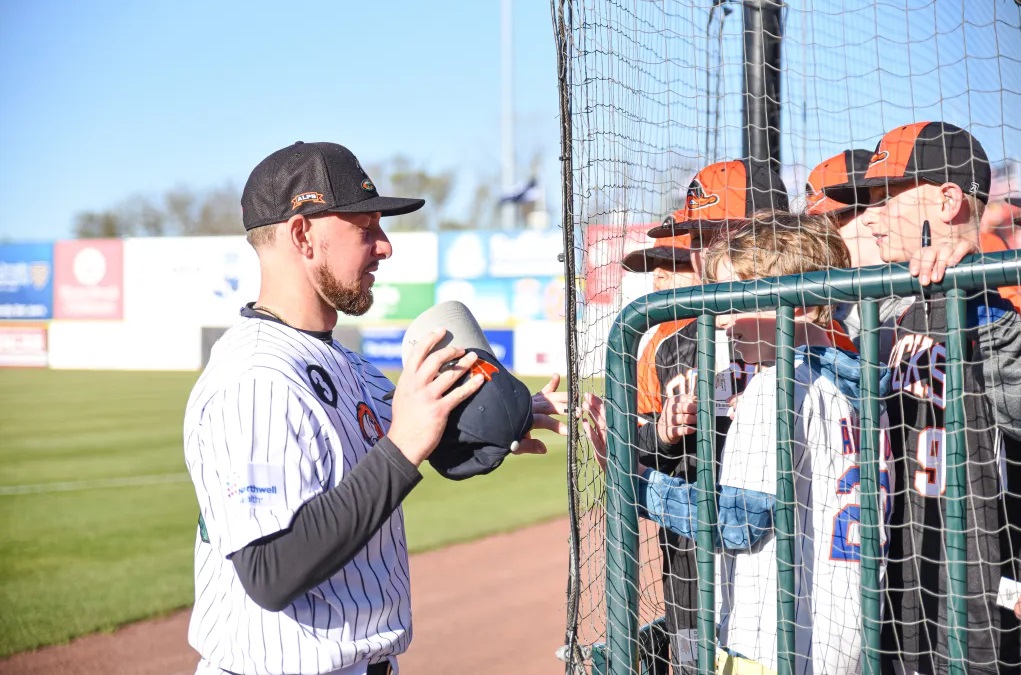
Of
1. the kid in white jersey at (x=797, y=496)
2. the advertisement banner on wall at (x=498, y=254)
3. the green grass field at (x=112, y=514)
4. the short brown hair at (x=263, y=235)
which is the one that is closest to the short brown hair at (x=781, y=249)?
the kid in white jersey at (x=797, y=496)

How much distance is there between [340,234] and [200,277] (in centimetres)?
2698

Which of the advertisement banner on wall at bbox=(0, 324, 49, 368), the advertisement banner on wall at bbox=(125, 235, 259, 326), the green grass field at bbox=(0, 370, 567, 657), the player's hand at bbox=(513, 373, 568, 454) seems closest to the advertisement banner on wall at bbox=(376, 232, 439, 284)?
the advertisement banner on wall at bbox=(125, 235, 259, 326)

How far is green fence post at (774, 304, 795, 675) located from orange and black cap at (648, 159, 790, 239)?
0.80 metres

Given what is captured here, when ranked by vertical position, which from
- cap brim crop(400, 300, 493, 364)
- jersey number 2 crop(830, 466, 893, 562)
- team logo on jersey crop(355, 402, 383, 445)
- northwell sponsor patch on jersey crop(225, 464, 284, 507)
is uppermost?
cap brim crop(400, 300, 493, 364)

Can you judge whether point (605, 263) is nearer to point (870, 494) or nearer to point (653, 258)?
point (653, 258)

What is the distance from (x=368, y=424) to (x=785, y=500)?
3.30 feet

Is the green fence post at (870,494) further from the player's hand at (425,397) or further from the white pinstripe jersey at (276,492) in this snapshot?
the white pinstripe jersey at (276,492)

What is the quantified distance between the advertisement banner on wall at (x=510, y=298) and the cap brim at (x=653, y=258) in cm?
2027

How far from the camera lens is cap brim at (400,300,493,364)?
2146 millimetres

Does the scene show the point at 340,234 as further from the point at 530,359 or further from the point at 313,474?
the point at 530,359

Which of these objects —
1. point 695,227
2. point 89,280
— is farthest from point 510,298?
point 695,227

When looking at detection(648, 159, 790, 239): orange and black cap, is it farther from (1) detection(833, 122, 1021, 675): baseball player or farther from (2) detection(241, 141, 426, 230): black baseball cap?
(2) detection(241, 141, 426, 230): black baseball cap

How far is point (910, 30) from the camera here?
279 centimetres

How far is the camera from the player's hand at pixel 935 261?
1.89 m
